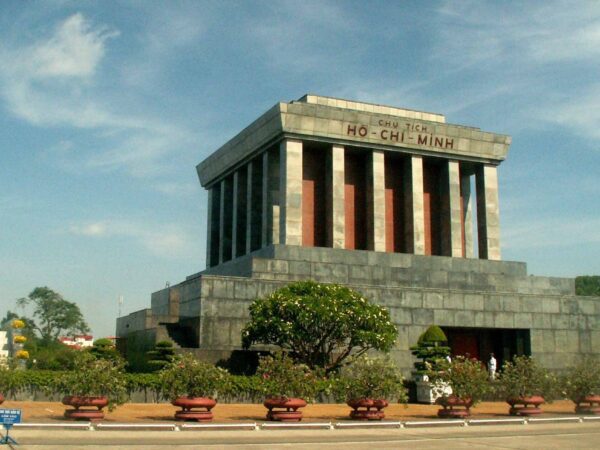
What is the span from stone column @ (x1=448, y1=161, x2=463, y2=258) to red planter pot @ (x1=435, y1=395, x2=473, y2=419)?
22.9 meters

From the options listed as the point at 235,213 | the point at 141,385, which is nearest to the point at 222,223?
the point at 235,213

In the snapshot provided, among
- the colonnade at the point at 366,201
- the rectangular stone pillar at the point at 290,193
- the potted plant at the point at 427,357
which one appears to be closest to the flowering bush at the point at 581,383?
the potted plant at the point at 427,357

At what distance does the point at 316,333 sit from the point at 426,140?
19.6 metres

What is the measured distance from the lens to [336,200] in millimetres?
44719

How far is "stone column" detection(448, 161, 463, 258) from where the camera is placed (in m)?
47.7

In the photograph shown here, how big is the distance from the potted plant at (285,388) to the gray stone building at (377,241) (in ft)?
37.3

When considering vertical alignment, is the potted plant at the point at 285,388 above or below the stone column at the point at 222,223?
below

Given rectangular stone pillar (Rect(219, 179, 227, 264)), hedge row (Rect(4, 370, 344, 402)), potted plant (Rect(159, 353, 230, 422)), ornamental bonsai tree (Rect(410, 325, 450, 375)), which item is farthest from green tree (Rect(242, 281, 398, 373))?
rectangular stone pillar (Rect(219, 179, 227, 264))

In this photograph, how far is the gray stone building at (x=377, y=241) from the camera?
38.5m

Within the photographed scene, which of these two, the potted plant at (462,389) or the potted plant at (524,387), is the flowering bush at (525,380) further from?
the potted plant at (462,389)

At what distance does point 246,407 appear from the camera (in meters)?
28.0

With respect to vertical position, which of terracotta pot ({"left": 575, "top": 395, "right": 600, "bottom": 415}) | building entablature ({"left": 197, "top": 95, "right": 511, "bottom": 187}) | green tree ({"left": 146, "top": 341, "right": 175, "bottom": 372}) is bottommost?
terracotta pot ({"left": 575, "top": 395, "right": 600, "bottom": 415})

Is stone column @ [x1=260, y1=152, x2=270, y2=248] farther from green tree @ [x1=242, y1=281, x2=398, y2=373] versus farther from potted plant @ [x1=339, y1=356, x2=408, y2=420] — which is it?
potted plant @ [x1=339, y1=356, x2=408, y2=420]

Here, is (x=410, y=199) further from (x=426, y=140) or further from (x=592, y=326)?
(x=592, y=326)
